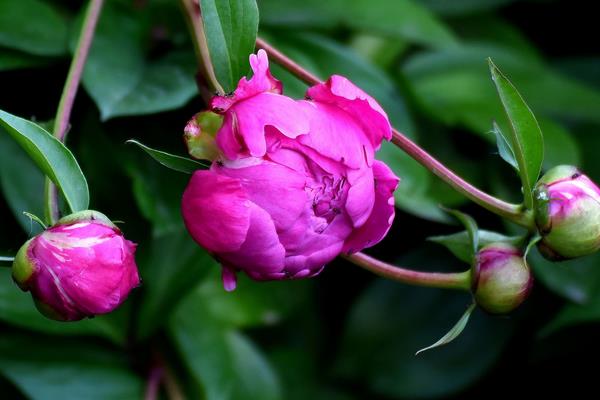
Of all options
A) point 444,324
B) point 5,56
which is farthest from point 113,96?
point 444,324

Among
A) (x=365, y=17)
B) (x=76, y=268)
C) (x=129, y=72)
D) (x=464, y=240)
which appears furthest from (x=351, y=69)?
(x=76, y=268)

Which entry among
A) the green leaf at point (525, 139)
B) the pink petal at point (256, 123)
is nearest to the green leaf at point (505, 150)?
the green leaf at point (525, 139)

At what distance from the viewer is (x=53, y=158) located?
470mm

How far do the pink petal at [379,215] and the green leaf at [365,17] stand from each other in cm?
40

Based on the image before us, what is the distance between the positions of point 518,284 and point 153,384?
41cm

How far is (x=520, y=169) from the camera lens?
50 cm

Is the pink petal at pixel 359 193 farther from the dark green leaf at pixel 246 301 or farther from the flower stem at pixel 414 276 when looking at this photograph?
the dark green leaf at pixel 246 301

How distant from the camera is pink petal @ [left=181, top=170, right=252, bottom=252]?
17.0 inches

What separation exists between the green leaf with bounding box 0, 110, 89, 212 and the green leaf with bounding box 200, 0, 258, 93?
10 cm

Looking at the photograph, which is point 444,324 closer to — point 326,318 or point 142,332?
point 326,318

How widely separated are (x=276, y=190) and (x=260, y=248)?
28mm

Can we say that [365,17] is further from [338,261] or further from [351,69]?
[338,261]

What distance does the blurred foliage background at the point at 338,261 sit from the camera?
741mm

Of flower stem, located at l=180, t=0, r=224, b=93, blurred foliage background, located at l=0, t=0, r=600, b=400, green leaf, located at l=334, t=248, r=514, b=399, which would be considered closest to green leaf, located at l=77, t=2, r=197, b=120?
blurred foliage background, located at l=0, t=0, r=600, b=400
